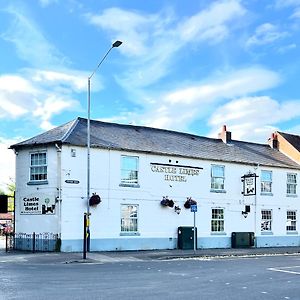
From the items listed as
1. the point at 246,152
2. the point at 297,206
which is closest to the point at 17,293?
the point at 246,152

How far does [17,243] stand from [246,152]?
17.9m

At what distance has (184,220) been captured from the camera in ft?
110

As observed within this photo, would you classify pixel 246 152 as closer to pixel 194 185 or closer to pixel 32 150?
pixel 194 185

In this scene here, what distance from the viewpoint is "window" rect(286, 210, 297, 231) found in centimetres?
4016

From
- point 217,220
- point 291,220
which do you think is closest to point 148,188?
point 217,220

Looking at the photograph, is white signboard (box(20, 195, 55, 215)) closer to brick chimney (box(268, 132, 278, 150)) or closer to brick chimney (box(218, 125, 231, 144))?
brick chimney (box(218, 125, 231, 144))

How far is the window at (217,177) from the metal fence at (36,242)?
11.9 m

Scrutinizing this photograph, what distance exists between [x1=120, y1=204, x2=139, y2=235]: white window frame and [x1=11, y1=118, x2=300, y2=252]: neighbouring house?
6cm

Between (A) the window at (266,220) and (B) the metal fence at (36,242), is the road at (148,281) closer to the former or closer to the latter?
(B) the metal fence at (36,242)

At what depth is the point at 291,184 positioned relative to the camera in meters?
40.7

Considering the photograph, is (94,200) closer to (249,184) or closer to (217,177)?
(217,177)

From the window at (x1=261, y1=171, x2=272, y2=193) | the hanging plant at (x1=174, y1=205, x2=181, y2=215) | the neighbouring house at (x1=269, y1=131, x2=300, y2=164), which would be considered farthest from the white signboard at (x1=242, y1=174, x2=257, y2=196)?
the neighbouring house at (x1=269, y1=131, x2=300, y2=164)

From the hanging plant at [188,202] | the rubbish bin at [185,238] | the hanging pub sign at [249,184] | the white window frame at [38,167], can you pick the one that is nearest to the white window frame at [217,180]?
the hanging pub sign at [249,184]

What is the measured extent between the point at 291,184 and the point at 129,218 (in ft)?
50.2
